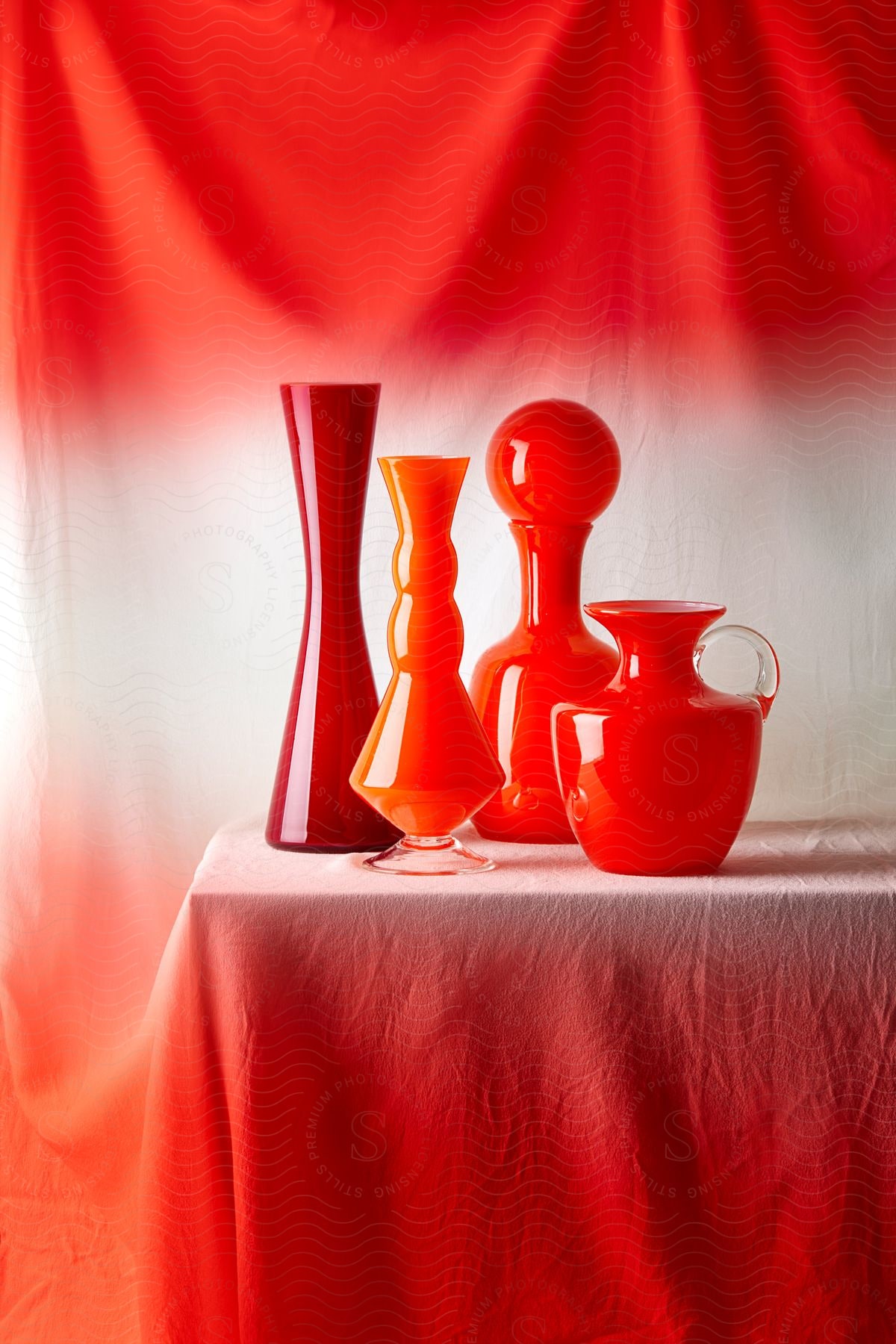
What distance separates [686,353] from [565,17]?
0.29 metres

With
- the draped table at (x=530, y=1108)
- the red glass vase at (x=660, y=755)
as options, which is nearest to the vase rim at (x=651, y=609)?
the red glass vase at (x=660, y=755)

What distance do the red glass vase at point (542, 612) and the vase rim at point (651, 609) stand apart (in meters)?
0.08

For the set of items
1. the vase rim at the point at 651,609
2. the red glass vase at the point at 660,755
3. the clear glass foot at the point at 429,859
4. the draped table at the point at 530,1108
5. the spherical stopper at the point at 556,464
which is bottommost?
the draped table at the point at 530,1108

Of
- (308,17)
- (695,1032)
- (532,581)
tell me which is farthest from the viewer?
(308,17)

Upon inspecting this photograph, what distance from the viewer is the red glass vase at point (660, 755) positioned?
2.81 ft

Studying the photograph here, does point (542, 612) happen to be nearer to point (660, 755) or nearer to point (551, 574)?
point (551, 574)

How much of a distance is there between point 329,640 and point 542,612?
0.53 feet

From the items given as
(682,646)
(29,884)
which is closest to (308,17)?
(682,646)

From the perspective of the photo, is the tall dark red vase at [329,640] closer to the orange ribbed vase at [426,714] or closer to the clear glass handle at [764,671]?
the orange ribbed vase at [426,714]

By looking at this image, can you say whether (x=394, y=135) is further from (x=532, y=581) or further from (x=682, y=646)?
(x=682, y=646)

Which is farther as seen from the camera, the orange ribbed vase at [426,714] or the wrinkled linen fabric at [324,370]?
the wrinkled linen fabric at [324,370]

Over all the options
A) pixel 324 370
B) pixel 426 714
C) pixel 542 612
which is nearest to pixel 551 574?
pixel 542 612

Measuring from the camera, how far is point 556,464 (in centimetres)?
96

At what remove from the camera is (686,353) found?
3.73 ft
